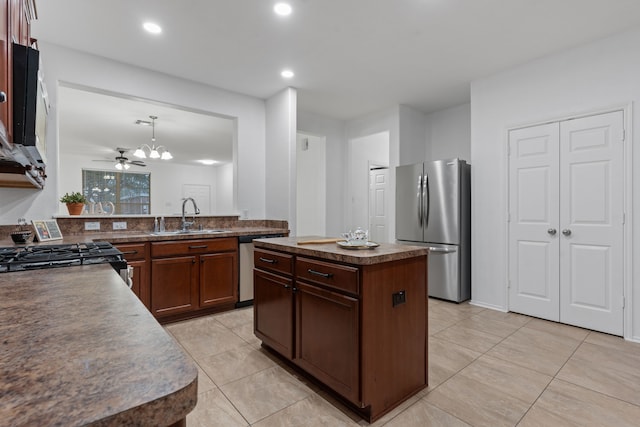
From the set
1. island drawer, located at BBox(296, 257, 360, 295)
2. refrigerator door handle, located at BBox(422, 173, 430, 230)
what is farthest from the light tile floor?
refrigerator door handle, located at BBox(422, 173, 430, 230)

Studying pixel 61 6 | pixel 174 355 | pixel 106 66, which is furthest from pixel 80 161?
pixel 174 355

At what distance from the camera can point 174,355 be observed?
53 centimetres

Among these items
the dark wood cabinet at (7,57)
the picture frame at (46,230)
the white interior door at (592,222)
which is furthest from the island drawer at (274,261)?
the white interior door at (592,222)

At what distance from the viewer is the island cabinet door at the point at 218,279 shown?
3.33m

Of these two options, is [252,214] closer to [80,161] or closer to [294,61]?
[294,61]

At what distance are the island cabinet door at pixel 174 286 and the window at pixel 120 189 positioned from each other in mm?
6588

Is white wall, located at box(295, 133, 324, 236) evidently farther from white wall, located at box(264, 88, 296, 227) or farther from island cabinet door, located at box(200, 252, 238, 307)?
island cabinet door, located at box(200, 252, 238, 307)

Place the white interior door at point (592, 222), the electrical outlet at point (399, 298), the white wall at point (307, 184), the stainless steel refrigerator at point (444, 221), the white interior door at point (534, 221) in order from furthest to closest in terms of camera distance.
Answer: the white wall at point (307, 184) < the stainless steel refrigerator at point (444, 221) < the white interior door at point (534, 221) < the white interior door at point (592, 222) < the electrical outlet at point (399, 298)

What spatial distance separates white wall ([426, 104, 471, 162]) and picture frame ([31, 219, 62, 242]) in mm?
4850

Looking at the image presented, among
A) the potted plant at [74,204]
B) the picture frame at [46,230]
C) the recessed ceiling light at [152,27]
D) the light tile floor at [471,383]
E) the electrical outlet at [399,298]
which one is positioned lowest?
the light tile floor at [471,383]

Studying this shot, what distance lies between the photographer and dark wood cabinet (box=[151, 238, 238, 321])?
3.07 metres

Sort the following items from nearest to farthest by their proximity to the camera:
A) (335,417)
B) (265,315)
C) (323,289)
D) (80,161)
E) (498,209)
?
1. (335,417)
2. (323,289)
3. (265,315)
4. (498,209)
5. (80,161)

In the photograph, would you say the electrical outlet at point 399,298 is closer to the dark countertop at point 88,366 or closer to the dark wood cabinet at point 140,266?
the dark countertop at point 88,366

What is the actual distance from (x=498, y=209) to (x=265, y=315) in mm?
2806
